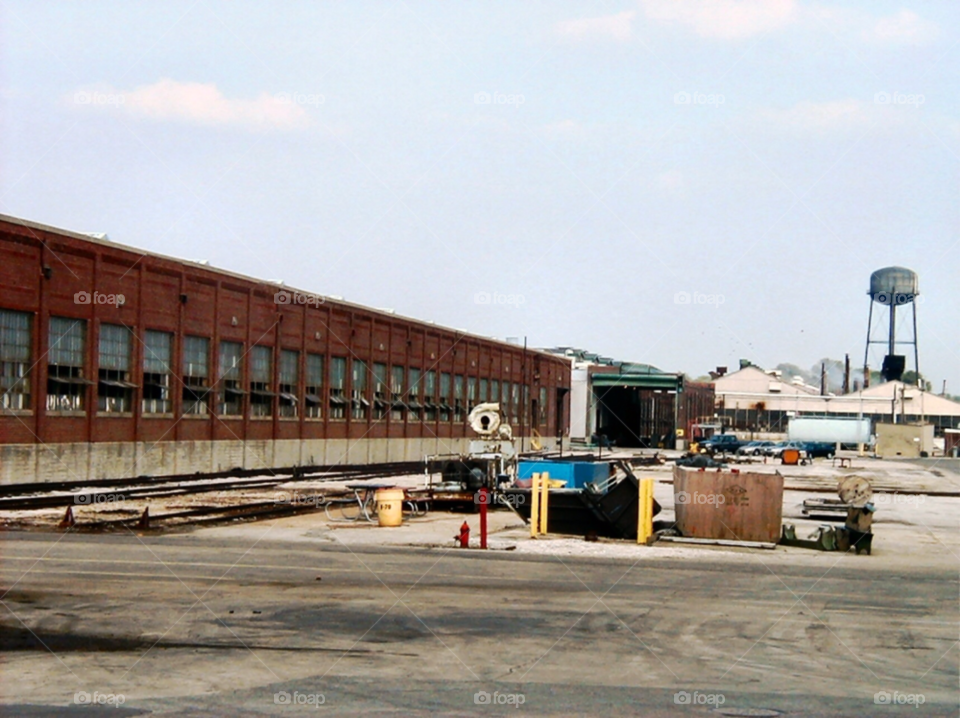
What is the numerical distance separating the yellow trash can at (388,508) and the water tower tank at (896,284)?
133m

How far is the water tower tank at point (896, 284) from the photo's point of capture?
148000mm

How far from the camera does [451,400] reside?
79.3 m

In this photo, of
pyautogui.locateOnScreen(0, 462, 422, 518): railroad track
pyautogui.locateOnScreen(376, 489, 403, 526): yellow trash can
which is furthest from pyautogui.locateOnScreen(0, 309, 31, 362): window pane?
pyautogui.locateOnScreen(376, 489, 403, 526): yellow trash can

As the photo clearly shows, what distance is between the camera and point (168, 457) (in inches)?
1811

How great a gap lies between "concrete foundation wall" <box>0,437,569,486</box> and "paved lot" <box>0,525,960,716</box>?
17.7 metres

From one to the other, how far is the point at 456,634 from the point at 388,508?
13.8 m

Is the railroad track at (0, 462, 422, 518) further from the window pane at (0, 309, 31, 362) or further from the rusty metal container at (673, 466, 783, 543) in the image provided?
the rusty metal container at (673, 466, 783, 543)

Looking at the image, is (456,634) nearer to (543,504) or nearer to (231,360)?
(543,504)

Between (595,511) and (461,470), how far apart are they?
8270 millimetres

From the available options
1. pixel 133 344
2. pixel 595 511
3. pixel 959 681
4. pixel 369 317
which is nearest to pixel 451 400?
pixel 369 317

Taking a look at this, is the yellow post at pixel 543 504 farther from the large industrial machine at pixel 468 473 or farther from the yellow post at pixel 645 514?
the large industrial machine at pixel 468 473

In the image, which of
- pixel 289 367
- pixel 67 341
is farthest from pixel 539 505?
pixel 289 367

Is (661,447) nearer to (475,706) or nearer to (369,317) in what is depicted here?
(369,317)

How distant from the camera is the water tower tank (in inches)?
5827
